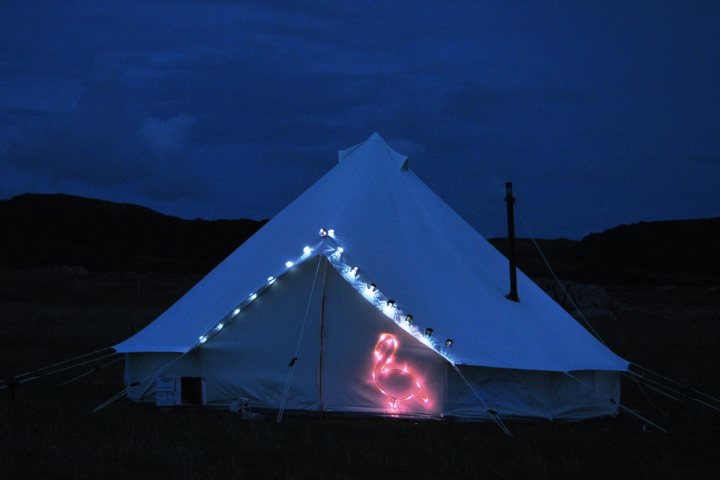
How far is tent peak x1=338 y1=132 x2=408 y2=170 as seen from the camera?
1202 centimetres

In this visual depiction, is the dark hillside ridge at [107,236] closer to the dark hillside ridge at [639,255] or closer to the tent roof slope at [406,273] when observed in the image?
the dark hillside ridge at [639,255]

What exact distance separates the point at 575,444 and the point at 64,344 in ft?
35.5

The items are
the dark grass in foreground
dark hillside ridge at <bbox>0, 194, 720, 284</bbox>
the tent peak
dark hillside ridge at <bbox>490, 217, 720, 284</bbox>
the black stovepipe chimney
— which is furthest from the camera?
dark hillside ridge at <bbox>0, 194, 720, 284</bbox>

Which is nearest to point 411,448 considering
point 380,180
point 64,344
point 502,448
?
point 502,448

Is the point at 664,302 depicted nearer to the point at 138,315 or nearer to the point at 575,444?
the point at 138,315

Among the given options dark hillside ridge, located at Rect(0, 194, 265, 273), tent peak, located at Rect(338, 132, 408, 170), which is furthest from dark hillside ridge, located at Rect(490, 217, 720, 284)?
tent peak, located at Rect(338, 132, 408, 170)

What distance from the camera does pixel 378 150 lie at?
1207 cm

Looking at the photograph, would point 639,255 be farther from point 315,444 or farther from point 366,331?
point 315,444

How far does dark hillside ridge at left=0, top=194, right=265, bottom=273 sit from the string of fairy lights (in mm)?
54473

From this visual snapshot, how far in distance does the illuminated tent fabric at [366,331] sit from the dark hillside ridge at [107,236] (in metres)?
54.0

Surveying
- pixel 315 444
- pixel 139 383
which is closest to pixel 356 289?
pixel 315 444

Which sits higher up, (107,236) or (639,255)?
(107,236)

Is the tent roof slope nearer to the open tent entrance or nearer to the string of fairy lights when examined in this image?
the string of fairy lights

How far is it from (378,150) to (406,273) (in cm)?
217
